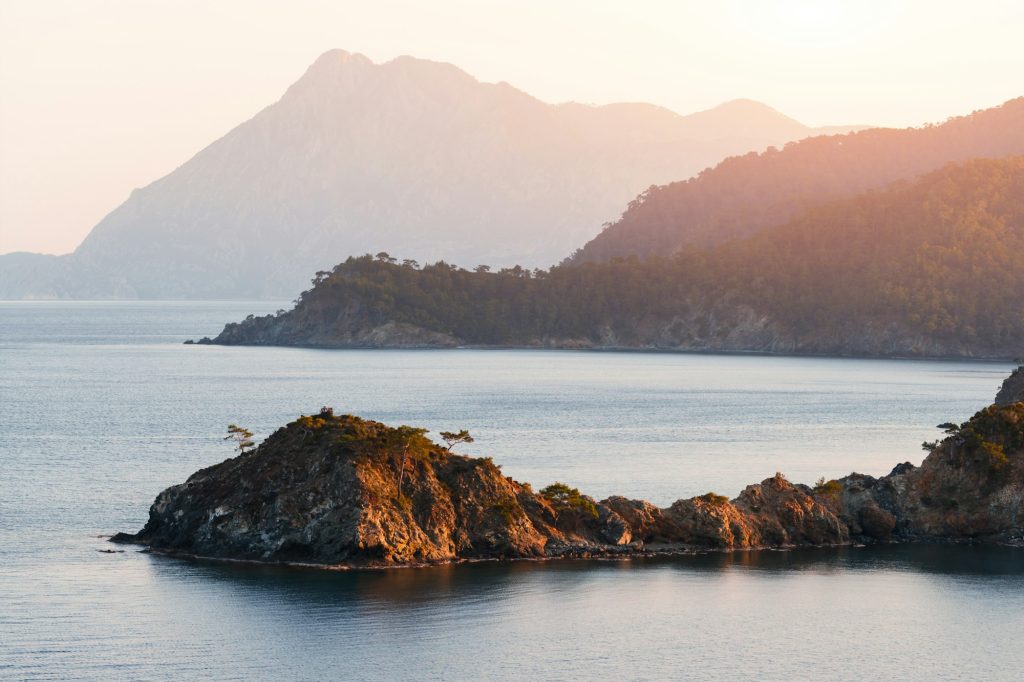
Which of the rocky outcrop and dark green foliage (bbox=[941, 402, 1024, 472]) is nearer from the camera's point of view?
dark green foliage (bbox=[941, 402, 1024, 472])

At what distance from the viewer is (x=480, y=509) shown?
5550cm

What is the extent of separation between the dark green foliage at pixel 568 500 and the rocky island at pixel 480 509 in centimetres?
6

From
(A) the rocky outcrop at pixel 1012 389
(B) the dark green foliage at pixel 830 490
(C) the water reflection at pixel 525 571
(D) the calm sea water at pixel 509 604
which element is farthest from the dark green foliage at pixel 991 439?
(A) the rocky outcrop at pixel 1012 389

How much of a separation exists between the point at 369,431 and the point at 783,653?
65.1ft

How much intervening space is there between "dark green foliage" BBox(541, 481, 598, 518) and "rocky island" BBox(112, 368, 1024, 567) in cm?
6

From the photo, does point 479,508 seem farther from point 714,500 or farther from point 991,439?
point 991,439

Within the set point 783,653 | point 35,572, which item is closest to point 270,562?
point 35,572

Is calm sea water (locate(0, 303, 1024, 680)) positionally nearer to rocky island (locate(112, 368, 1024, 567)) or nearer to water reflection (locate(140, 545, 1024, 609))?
water reflection (locate(140, 545, 1024, 609))

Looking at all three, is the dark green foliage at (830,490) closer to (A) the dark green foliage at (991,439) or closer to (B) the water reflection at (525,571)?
(B) the water reflection at (525,571)

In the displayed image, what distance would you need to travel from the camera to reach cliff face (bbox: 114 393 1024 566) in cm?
5297

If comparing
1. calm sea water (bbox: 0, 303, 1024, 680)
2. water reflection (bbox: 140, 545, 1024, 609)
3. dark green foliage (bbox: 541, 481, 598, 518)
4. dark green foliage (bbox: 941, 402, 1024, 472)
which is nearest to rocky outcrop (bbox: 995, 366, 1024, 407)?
calm sea water (bbox: 0, 303, 1024, 680)

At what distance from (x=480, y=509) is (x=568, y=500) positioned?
4431 mm

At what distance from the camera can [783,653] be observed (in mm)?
43312

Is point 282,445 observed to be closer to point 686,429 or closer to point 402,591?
point 402,591
